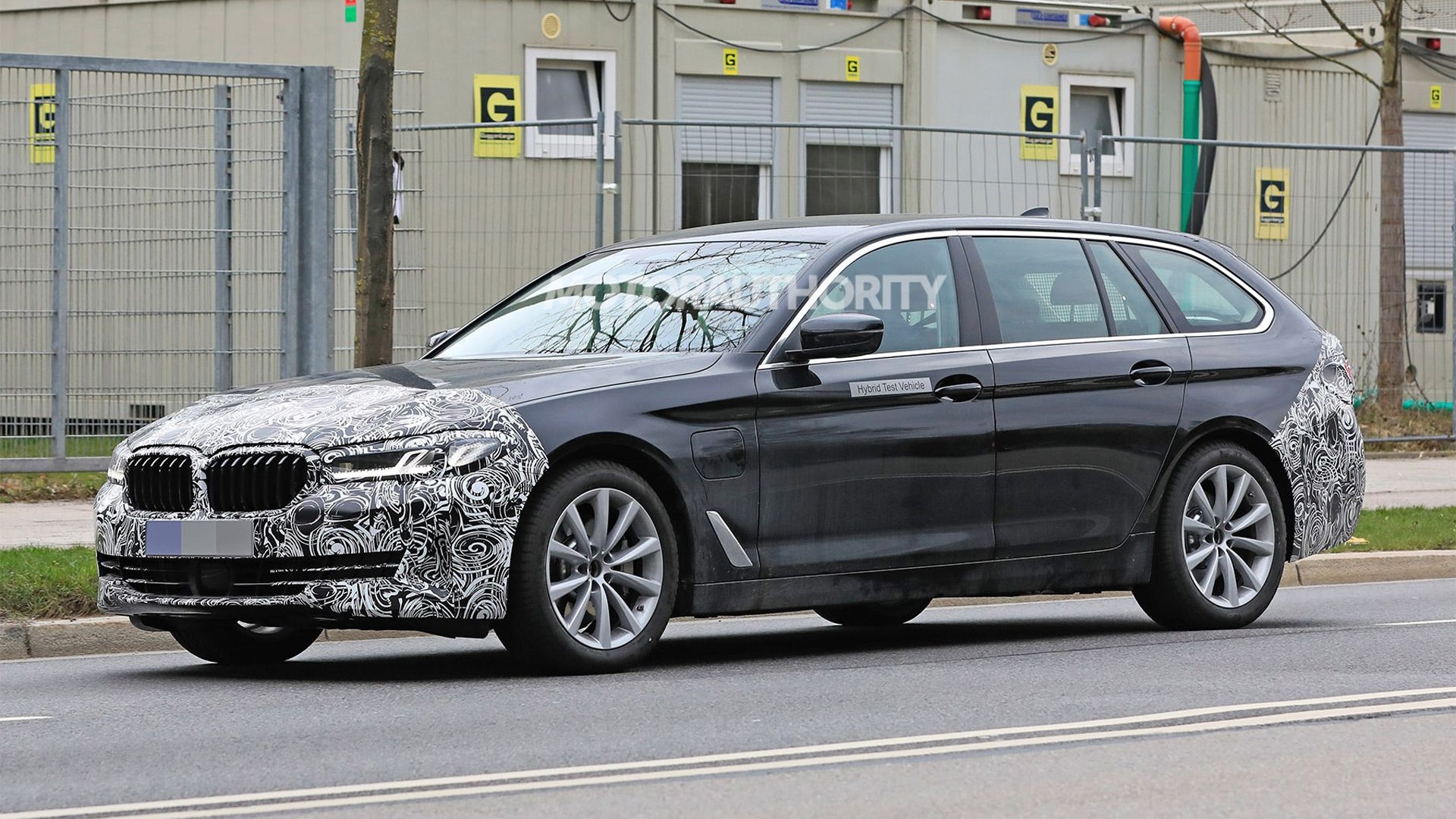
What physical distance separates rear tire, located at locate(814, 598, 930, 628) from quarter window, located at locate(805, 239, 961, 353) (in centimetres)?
154

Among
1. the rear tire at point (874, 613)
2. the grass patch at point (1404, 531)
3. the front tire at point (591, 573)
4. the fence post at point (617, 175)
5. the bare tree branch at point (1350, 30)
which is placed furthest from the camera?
the bare tree branch at point (1350, 30)

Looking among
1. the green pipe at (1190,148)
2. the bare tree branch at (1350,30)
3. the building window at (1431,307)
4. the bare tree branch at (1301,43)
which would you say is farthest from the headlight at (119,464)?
the bare tree branch at (1301,43)

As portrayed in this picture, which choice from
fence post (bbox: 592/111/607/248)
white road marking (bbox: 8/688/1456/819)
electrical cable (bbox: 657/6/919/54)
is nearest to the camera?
white road marking (bbox: 8/688/1456/819)

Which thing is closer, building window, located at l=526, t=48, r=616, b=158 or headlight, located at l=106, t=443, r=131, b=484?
headlight, located at l=106, t=443, r=131, b=484

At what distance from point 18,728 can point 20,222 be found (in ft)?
26.2

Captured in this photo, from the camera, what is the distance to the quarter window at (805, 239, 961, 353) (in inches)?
332

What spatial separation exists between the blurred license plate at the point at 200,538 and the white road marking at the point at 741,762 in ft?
6.11

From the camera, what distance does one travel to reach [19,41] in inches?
846

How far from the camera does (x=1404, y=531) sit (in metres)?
13.0

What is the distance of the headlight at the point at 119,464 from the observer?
7.75 metres

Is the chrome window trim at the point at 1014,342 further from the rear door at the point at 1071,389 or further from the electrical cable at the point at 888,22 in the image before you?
the electrical cable at the point at 888,22

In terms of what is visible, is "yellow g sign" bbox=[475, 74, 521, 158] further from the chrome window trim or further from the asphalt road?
the asphalt road

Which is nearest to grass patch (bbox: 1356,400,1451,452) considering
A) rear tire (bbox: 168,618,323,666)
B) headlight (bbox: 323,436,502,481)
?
rear tire (bbox: 168,618,323,666)

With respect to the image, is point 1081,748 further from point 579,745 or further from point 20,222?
point 20,222
